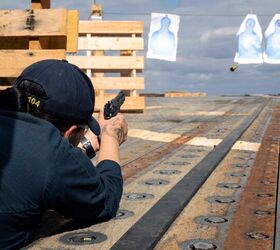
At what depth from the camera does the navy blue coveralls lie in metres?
1.73

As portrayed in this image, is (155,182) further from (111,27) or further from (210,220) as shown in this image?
(111,27)

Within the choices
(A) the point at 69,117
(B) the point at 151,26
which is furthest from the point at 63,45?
(B) the point at 151,26

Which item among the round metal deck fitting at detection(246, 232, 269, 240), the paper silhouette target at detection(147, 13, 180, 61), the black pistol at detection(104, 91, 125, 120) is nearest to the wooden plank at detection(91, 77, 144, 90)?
the paper silhouette target at detection(147, 13, 180, 61)

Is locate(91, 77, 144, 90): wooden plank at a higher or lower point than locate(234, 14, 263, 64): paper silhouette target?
lower

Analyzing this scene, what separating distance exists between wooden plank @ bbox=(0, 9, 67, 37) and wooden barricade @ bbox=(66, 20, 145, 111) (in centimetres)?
401

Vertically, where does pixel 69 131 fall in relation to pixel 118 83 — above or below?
above

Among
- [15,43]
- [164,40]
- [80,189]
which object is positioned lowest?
[80,189]

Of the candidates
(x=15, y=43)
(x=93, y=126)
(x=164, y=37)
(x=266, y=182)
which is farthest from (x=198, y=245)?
(x=164, y=37)

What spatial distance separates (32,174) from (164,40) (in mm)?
12753

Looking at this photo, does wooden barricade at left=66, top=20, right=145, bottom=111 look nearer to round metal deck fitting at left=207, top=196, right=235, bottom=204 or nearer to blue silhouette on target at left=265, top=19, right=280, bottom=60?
round metal deck fitting at left=207, top=196, right=235, bottom=204

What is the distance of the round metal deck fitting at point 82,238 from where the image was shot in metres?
1.97

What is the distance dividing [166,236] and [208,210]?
0.43 meters

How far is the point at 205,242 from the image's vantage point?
195 cm

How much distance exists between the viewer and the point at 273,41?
781 inches
